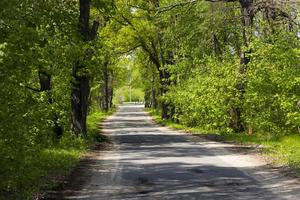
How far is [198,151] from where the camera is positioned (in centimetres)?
1902

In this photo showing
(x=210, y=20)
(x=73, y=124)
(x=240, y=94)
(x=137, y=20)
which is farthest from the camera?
(x=137, y=20)

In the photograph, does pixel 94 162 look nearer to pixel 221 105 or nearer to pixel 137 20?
pixel 221 105

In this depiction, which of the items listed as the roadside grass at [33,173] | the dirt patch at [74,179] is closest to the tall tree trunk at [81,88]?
the dirt patch at [74,179]

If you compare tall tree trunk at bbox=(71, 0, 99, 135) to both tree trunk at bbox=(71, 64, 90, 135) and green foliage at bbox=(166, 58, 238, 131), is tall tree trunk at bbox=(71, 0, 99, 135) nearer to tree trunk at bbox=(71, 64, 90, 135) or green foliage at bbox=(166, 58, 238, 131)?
tree trunk at bbox=(71, 64, 90, 135)

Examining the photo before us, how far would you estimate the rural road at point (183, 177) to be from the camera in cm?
1030

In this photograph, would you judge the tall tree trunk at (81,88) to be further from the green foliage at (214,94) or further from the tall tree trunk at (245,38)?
the tall tree trunk at (245,38)

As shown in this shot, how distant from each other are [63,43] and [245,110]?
1107 centimetres

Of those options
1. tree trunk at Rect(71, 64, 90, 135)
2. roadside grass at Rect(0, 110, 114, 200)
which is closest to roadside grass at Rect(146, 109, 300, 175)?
roadside grass at Rect(0, 110, 114, 200)

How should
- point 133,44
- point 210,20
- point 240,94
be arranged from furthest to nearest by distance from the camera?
point 133,44
point 210,20
point 240,94

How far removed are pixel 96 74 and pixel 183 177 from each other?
10086mm

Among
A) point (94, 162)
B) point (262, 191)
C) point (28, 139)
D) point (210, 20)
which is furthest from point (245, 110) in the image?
point (28, 139)

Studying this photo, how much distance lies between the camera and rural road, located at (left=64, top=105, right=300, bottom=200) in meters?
10.3

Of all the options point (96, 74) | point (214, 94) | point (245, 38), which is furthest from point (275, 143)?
point (96, 74)

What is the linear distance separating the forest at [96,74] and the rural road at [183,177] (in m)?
1.24
